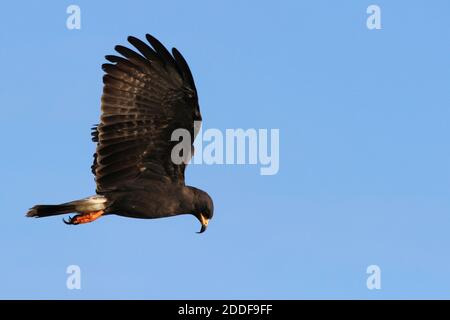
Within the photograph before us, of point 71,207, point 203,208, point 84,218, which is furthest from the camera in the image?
point 203,208

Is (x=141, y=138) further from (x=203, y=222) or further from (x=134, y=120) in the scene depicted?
(x=203, y=222)

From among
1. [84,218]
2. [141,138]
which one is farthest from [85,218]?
[141,138]

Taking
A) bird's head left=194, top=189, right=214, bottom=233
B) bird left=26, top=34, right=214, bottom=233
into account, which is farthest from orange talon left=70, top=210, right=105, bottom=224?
bird's head left=194, top=189, right=214, bottom=233

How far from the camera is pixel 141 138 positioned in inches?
1241

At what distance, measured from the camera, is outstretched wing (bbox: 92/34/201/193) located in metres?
31.4

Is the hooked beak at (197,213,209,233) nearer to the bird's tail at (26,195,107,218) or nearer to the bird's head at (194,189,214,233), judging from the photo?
the bird's head at (194,189,214,233)

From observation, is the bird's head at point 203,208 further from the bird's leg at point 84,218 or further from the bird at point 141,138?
the bird's leg at point 84,218

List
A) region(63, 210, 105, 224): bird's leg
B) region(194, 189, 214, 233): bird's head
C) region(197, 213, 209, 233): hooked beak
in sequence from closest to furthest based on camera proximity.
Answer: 1. region(63, 210, 105, 224): bird's leg
2. region(194, 189, 214, 233): bird's head
3. region(197, 213, 209, 233): hooked beak

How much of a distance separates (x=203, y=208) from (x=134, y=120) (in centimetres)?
164

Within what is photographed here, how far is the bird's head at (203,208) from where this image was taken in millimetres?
31656

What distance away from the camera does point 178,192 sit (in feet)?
104

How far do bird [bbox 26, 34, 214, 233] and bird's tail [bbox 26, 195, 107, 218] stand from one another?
2 centimetres
